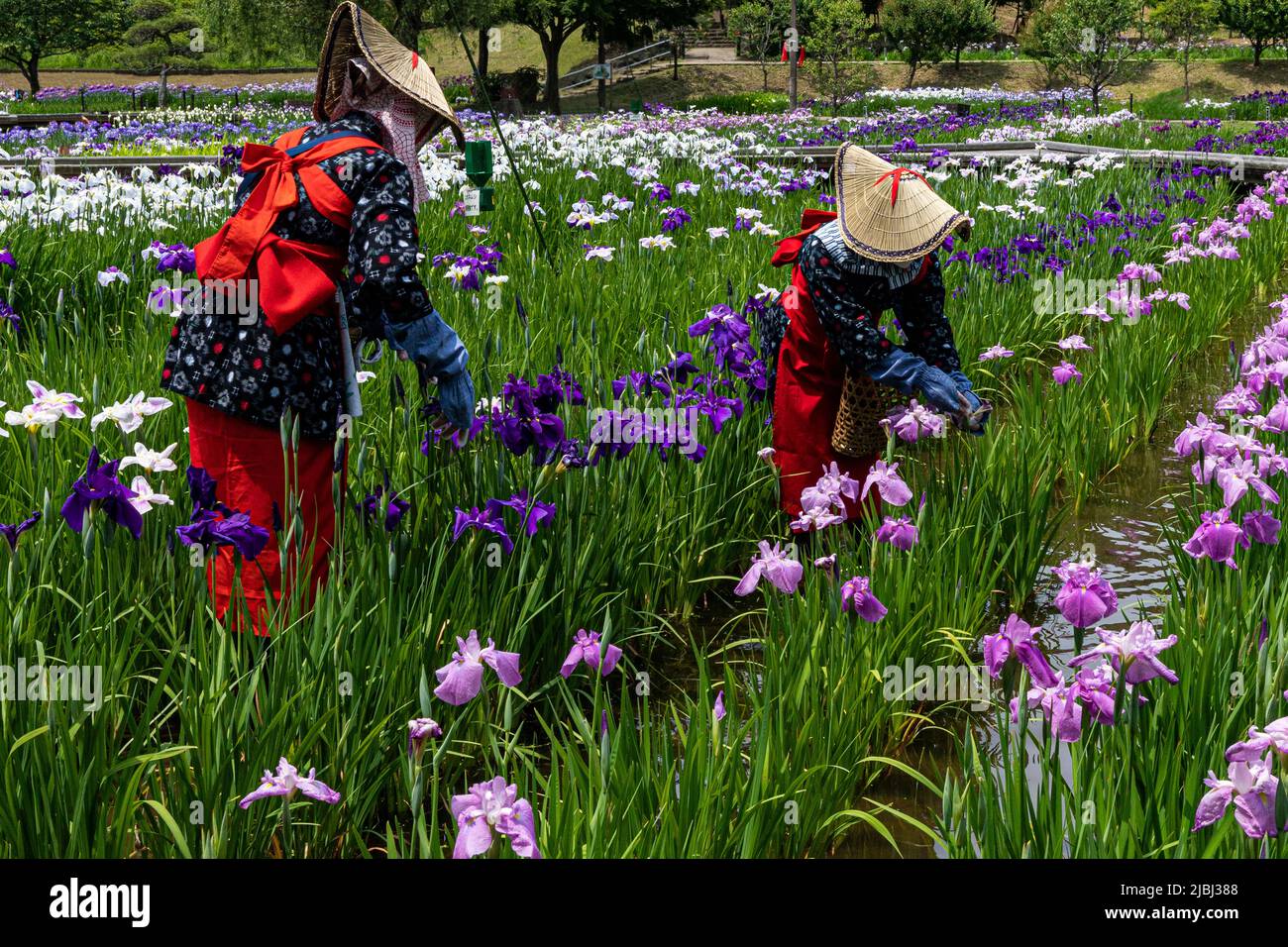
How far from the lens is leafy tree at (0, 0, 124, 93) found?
3497 cm

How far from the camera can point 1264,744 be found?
5.01ft

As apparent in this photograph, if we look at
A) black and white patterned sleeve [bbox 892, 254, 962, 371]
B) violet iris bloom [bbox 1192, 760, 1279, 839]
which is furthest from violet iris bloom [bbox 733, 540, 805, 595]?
black and white patterned sleeve [bbox 892, 254, 962, 371]

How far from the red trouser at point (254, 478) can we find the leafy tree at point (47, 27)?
35267 millimetres

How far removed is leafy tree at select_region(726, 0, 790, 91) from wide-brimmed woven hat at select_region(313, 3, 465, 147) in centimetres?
3703

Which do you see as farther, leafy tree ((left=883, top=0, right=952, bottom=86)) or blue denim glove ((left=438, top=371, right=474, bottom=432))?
leafy tree ((left=883, top=0, right=952, bottom=86))

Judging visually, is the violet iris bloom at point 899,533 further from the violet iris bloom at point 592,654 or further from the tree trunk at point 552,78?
the tree trunk at point 552,78

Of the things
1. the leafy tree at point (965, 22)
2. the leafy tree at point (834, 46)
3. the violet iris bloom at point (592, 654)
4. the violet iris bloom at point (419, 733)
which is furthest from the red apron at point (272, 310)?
the leafy tree at point (965, 22)

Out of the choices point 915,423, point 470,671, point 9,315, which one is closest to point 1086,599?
point 470,671

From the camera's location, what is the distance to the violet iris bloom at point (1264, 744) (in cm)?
151

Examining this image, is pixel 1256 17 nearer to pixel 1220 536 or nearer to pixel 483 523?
pixel 1220 536

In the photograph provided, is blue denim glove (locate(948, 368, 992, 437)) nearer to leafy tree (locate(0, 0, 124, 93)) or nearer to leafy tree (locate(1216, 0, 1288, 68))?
leafy tree (locate(0, 0, 124, 93))

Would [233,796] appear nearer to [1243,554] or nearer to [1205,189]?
[1243,554]

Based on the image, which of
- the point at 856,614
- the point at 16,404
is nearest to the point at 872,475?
the point at 856,614

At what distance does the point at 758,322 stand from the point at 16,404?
2.41m
